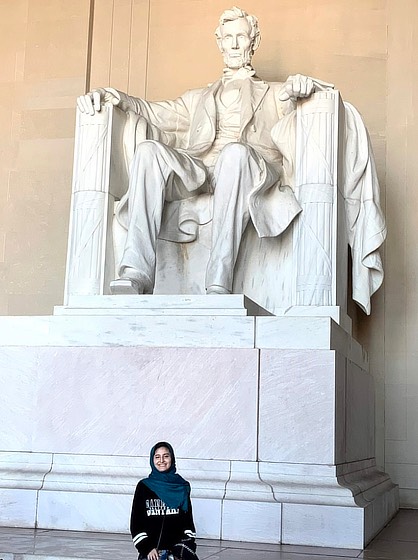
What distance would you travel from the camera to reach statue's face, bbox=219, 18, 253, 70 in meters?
5.80

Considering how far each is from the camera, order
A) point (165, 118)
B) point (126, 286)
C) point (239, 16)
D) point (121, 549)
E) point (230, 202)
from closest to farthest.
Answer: point (121, 549), point (126, 286), point (230, 202), point (239, 16), point (165, 118)

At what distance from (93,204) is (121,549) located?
2321 millimetres

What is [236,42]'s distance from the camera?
5840 mm

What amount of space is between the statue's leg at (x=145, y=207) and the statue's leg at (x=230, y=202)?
0.29 meters

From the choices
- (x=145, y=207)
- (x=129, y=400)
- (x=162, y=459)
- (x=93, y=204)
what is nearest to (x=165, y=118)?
(x=93, y=204)

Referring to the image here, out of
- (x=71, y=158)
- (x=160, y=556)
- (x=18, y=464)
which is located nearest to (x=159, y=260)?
(x=18, y=464)

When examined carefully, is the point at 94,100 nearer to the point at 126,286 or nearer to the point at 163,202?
the point at 163,202

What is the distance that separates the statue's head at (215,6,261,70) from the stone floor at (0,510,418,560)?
125 inches

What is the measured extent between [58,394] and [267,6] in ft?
13.4

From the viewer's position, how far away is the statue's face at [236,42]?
228 inches

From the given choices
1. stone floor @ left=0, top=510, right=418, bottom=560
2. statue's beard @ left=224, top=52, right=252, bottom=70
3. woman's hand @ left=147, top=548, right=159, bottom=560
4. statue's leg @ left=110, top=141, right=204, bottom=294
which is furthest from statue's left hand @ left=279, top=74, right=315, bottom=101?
woman's hand @ left=147, top=548, right=159, bottom=560

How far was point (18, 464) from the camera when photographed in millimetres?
4422

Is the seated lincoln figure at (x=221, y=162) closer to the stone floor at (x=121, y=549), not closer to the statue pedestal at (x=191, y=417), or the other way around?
the statue pedestal at (x=191, y=417)

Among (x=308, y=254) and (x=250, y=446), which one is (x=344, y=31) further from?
(x=250, y=446)
